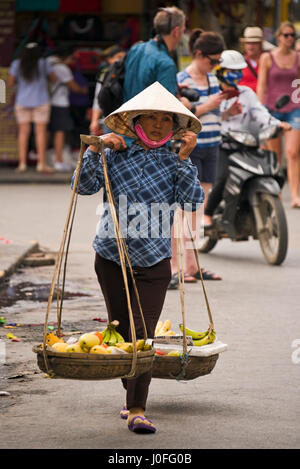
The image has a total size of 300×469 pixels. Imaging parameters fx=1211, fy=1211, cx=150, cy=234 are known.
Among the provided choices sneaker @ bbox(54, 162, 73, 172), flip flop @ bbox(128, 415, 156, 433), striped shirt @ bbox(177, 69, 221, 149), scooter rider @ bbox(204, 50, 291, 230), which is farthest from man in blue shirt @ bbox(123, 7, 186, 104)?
sneaker @ bbox(54, 162, 73, 172)

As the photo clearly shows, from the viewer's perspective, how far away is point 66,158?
70.4ft

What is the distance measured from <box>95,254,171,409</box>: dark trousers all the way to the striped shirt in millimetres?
4067

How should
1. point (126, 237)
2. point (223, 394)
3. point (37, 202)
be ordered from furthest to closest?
point (37, 202), point (223, 394), point (126, 237)

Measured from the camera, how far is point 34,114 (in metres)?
19.9

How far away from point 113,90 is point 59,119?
11.9m


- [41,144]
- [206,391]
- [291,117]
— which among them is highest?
[206,391]

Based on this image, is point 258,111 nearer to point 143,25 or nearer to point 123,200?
point 123,200

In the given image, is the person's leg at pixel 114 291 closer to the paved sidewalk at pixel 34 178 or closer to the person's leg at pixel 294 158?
the person's leg at pixel 294 158

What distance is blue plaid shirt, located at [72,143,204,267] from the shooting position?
563cm

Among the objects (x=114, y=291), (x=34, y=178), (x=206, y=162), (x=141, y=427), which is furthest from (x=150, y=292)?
(x=34, y=178)

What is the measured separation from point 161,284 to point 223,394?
805 mm

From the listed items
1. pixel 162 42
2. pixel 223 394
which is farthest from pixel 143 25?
pixel 223 394

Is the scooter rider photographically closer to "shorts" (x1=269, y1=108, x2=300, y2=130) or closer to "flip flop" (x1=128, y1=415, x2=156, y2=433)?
"shorts" (x1=269, y1=108, x2=300, y2=130)

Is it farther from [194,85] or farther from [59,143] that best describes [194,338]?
[59,143]
